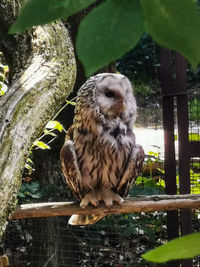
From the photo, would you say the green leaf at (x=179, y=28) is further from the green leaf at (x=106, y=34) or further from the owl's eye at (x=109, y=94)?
the owl's eye at (x=109, y=94)

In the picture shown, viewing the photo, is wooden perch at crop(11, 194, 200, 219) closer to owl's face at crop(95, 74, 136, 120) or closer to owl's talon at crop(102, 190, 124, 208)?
owl's talon at crop(102, 190, 124, 208)

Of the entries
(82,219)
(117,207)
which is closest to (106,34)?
(117,207)

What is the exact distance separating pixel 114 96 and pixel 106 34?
1.60 m

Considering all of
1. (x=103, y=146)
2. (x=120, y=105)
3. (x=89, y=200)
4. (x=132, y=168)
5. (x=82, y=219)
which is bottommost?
(x=82, y=219)

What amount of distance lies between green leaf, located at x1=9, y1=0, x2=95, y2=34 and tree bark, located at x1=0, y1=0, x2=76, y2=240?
81 cm

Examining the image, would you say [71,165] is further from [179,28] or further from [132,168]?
[179,28]

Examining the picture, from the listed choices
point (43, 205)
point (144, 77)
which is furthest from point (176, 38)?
point (144, 77)

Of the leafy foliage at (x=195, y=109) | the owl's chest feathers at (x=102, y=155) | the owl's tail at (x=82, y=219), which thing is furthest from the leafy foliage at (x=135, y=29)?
the leafy foliage at (x=195, y=109)

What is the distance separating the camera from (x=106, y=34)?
0.56ft

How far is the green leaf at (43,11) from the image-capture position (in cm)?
19

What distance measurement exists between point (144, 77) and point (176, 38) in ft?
17.7

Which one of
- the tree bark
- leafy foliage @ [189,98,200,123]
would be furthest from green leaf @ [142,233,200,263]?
leafy foliage @ [189,98,200,123]

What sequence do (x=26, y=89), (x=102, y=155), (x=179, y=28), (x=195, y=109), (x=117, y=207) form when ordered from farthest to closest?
(x=195, y=109) < (x=102, y=155) < (x=117, y=207) < (x=26, y=89) < (x=179, y=28)

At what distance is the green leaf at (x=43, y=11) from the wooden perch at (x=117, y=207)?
1515 mm
